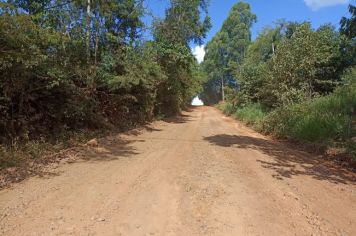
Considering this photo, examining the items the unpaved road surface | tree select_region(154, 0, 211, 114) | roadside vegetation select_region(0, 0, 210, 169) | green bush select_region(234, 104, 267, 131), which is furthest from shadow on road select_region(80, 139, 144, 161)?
tree select_region(154, 0, 211, 114)

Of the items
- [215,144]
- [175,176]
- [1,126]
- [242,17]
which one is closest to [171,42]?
[215,144]

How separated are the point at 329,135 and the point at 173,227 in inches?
356

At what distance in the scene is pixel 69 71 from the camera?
12.5 m

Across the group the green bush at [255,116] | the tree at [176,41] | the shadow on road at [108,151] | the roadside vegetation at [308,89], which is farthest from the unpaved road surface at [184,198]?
the tree at [176,41]

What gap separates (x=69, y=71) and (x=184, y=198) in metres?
8.05

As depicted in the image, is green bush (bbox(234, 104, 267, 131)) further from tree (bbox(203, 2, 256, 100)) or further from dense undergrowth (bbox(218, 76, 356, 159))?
tree (bbox(203, 2, 256, 100))

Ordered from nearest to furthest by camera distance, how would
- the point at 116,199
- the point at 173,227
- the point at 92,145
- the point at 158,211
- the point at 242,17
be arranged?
the point at 173,227 → the point at 158,211 → the point at 116,199 → the point at 92,145 → the point at 242,17

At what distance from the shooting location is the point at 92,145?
1177 cm

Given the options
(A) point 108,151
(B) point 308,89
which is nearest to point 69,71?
(A) point 108,151

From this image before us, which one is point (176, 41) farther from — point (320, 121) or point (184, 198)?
A: point (184, 198)

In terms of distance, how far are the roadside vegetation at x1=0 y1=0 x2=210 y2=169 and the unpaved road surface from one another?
8.19ft

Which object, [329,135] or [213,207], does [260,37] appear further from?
[213,207]

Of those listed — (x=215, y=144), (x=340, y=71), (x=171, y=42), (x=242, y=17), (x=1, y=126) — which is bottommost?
(x=215, y=144)

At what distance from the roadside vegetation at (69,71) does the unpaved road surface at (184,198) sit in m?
2.50
